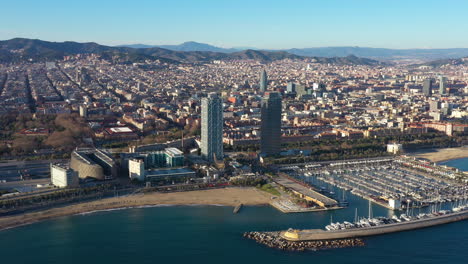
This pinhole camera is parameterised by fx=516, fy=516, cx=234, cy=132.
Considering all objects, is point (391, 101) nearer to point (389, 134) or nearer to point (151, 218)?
point (389, 134)

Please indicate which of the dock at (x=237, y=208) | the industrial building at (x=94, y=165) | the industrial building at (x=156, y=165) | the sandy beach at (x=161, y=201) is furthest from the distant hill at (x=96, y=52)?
the dock at (x=237, y=208)

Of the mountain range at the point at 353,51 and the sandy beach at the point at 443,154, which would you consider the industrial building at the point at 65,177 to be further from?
the mountain range at the point at 353,51

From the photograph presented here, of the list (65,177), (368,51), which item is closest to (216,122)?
(65,177)

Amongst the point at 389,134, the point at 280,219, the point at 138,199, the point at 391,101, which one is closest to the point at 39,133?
the point at 138,199

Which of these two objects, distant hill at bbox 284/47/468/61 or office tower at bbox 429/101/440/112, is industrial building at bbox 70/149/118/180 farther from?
distant hill at bbox 284/47/468/61

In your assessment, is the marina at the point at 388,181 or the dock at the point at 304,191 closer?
the dock at the point at 304,191

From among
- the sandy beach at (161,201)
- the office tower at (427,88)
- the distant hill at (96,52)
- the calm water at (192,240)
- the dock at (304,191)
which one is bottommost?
the calm water at (192,240)

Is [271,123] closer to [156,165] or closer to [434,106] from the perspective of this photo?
[156,165]
